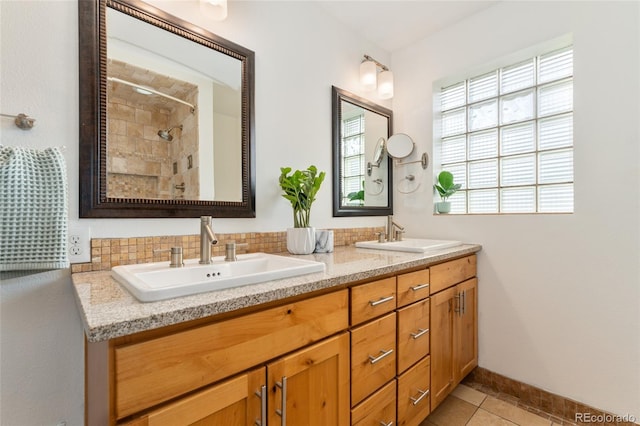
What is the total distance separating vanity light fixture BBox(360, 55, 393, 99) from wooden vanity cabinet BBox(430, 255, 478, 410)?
1.29 metres

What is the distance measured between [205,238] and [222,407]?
0.60 m

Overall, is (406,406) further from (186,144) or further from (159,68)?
(159,68)

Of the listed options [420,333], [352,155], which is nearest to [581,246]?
[420,333]

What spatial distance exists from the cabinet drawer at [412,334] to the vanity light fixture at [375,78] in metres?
1.49

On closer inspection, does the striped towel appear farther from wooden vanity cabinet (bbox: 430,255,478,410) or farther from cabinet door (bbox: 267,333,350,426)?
Answer: wooden vanity cabinet (bbox: 430,255,478,410)

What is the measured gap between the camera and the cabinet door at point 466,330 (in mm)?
1769

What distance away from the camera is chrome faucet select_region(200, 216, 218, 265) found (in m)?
1.17

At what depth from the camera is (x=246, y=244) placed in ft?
5.01

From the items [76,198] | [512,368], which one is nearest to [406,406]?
[512,368]

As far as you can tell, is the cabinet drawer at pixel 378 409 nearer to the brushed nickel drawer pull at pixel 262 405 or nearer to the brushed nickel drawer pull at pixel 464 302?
the brushed nickel drawer pull at pixel 262 405

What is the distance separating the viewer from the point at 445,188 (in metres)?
2.17

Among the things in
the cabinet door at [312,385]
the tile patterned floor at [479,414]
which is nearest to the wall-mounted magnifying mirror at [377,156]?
the cabinet door at [312,385]

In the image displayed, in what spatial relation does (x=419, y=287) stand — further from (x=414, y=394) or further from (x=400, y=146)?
(x=400, y=146)

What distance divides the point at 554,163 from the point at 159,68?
83.8 inches
